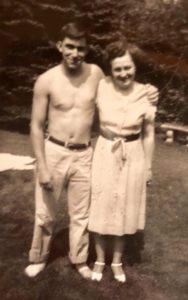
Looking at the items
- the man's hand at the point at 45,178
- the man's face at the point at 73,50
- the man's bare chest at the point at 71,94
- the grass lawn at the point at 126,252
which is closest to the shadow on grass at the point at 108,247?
the grass lawn at the point at 126,252

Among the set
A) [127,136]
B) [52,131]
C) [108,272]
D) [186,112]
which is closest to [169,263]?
[108,272]

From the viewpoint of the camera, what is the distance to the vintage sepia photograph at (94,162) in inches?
53.9

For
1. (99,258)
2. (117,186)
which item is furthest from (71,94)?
(99,258)

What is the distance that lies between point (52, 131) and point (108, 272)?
1.67 ft

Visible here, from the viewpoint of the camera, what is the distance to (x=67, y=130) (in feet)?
4.58

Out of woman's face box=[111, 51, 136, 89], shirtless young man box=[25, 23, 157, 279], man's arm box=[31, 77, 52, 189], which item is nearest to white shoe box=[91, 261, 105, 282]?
shirtless young man box=[25, 23, 157, 279]

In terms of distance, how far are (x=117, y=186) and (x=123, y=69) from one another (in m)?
0.34

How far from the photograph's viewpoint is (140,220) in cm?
148

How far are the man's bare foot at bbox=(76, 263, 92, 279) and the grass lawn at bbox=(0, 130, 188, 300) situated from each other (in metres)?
0.02

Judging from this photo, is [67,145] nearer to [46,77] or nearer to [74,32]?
[46,77]

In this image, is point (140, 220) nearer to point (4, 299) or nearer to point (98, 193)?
point (98, 193)

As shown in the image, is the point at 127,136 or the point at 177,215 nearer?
→ the point at 127,136

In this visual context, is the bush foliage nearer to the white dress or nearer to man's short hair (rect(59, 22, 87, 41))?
man's short hair (rect(59, 22, 87, 41))

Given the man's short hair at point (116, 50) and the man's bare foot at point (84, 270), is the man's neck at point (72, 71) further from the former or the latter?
the man's bare foot at point (84, 270)
